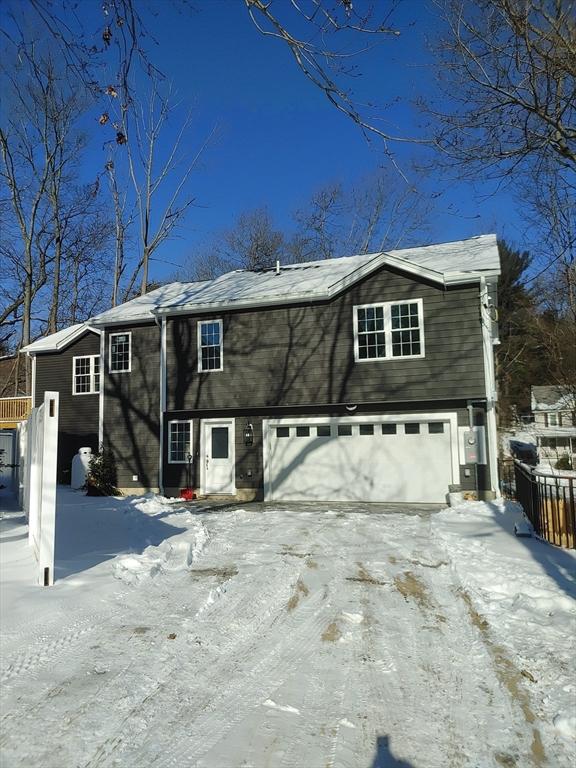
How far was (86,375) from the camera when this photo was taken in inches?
742

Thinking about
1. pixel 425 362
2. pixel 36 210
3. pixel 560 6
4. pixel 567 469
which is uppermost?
pixel 36 210

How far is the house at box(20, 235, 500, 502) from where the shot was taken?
1275 centimetres

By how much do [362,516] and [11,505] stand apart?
6.96 metres

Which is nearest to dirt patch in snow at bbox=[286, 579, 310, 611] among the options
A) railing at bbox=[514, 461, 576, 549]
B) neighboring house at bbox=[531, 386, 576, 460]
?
railing at bbox=[514, 461, 576, 549]

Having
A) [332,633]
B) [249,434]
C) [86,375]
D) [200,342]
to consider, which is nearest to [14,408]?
[86,375]

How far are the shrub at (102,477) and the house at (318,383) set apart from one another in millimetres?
272

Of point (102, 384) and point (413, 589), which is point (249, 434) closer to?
point (102, 384)

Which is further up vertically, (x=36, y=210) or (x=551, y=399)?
(x=36, y=210)

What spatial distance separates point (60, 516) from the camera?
9328 millimetres

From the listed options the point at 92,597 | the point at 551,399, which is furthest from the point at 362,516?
the point at 551,399

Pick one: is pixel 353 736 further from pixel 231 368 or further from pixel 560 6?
pixel 231 368

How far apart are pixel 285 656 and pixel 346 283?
35.5ft

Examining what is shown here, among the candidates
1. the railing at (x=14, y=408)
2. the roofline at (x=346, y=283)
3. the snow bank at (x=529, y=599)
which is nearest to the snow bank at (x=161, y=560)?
the snow bank at (x=529, y=599)

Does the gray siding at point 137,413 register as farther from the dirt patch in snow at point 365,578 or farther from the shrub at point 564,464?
the shrub at point 564,464
